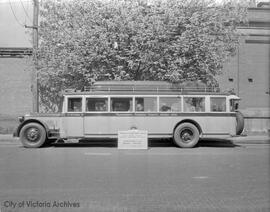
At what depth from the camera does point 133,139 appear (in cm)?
1727

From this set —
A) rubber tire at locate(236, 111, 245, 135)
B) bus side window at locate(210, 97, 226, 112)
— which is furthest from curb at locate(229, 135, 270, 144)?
bus side window at locate(210, 97, 226, 112)

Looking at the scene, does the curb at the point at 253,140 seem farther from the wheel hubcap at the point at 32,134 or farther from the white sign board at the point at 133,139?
the wheel hubcap at the point at 32,134

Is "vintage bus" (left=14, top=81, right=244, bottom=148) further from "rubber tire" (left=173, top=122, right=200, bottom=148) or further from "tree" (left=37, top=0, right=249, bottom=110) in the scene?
"tree" (left=37, top=0, right=249, bottom=110)

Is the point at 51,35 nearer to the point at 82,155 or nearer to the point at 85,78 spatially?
the point at 85,78

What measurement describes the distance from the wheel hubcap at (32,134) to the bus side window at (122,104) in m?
3.13

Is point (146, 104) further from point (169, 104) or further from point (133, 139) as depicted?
point (133, 139)

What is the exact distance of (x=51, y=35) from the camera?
23016mm

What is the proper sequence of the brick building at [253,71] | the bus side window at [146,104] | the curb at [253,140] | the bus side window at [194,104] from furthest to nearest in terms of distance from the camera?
the brick building at [253,71], the curb at [253,140], the bus side window at [194,104], the bus side window at [146,104]

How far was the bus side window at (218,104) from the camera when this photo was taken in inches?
716

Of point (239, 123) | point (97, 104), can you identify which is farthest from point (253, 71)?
point (97, 104)

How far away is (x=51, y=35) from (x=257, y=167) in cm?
1431

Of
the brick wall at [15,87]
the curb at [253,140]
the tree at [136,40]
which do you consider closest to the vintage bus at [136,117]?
the tree at [136,40]

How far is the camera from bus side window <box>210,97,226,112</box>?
59.7ft

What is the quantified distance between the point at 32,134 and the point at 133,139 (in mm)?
3950
